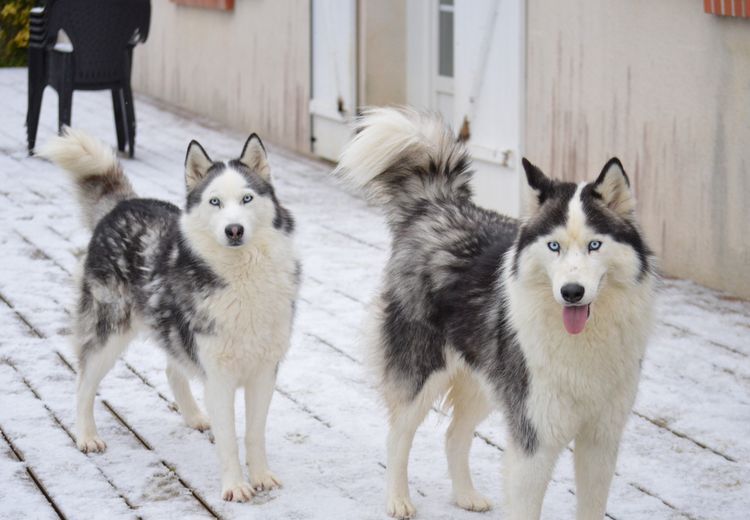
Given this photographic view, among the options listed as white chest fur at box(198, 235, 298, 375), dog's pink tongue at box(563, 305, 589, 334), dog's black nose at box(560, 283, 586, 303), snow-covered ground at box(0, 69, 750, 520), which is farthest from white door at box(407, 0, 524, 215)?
dog's black nose at box(560, 283, 586, 303)

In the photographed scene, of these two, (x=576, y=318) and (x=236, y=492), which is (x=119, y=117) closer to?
(x=236, y=492)

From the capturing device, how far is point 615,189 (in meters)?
3.06

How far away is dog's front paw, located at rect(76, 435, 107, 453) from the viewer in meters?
4.23

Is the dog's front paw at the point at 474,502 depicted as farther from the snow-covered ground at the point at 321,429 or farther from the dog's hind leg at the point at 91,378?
the dog's hind leg at the point at 91,378

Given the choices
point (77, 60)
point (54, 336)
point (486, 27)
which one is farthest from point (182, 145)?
point (54, 336)

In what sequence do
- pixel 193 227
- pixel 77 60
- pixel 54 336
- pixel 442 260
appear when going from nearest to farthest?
pixel 442 260 < pixel 193 227 < pixel 54 336 < pixel 77 60

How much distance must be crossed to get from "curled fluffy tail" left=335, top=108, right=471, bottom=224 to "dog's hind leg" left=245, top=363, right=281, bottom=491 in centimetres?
67

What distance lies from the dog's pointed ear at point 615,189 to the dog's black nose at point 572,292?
26 centimetres

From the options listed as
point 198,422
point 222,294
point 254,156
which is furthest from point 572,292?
point 198,422

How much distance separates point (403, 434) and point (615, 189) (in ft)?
3.60

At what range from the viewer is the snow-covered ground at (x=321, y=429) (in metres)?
3.80

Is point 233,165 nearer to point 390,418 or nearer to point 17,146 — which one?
point 390,418

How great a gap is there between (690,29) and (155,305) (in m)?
3.29

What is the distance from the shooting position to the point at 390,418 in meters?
3.75
